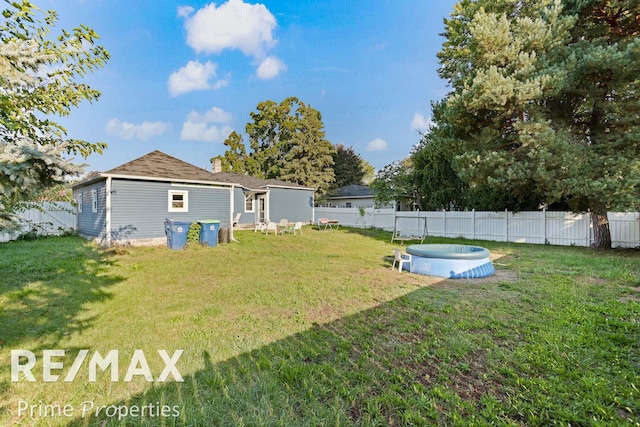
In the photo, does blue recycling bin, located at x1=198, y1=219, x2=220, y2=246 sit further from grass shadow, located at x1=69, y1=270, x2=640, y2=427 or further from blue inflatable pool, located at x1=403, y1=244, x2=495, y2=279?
grass shadow, located at x1=69, y1=270, x2=640, y2=427

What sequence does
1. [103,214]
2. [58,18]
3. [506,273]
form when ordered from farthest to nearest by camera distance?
1. [103,214]
2. [506,273]
3. [58,18]

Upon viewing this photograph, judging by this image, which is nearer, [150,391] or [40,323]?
[150,391]

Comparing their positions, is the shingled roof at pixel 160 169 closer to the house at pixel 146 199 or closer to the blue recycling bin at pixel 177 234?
the house at pixel 146 199

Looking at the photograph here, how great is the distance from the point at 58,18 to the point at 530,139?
11.6 metres

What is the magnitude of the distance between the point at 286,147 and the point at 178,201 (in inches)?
891

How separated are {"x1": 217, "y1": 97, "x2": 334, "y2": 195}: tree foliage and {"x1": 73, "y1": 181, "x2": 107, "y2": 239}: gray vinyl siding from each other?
19857 mm

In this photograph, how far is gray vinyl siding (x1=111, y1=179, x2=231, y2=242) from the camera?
453 inches

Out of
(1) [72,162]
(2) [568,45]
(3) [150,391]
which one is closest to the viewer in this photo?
(1) [72,162]

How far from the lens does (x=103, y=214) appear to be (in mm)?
11719

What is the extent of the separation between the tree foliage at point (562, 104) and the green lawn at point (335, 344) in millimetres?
3935

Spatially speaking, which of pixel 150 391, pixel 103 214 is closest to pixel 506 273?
pixel 150 391

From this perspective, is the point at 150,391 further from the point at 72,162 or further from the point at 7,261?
the point at 7,261

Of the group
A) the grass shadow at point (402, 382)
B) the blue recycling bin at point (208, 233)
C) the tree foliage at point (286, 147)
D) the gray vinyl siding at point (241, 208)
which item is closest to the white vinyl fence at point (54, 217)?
the blue recycling bin at point (208, 233)

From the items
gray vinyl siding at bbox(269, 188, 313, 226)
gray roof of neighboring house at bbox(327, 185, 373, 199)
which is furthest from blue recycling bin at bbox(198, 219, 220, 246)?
gray roof of neighboring house at bbox(327, 185, 373, 199)
